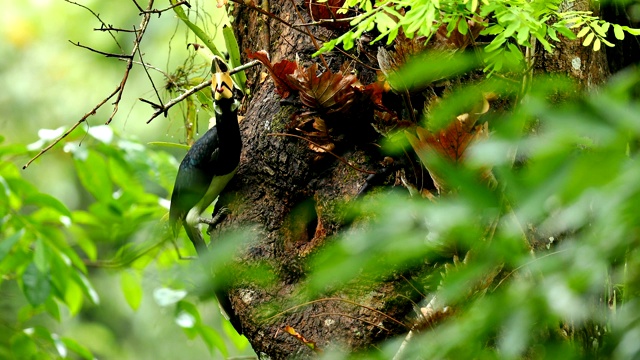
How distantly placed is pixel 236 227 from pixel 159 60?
243 centimetres

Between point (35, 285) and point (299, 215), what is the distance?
87cm

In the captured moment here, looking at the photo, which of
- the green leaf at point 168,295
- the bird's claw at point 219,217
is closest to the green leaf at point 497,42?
the bird's claw at point 219,217

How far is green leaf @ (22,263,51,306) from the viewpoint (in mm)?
2025

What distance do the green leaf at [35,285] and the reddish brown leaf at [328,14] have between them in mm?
1106

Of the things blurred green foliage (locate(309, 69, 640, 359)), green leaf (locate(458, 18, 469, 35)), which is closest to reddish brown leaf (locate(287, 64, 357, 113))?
green leaf (locate(458, 18, 469, 35))

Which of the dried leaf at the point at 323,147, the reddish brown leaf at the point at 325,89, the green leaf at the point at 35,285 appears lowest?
the green leaf at the point at 35,285

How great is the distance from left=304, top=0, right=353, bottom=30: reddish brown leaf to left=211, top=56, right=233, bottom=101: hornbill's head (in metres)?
0.28

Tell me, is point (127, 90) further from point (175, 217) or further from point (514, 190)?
point (514, 190)

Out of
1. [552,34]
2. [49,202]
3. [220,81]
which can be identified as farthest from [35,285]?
[552,34]

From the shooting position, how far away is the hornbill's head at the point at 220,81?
182 centimetres

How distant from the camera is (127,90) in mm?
4250

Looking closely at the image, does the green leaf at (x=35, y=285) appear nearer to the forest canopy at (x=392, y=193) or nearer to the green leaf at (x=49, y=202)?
the forest canopy at (x=392, y=193)

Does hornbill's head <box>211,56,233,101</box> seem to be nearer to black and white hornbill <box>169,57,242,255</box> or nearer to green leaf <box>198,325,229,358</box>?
black and white hornbill <box>169,57,242,255</box>

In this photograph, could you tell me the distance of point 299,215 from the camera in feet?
5.70
